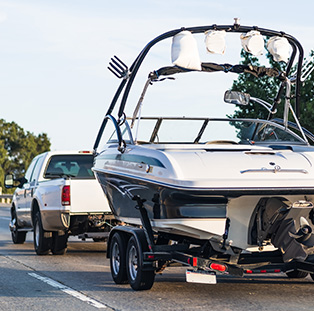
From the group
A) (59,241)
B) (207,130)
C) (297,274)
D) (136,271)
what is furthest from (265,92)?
(136,271)

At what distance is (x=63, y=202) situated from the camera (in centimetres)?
1382

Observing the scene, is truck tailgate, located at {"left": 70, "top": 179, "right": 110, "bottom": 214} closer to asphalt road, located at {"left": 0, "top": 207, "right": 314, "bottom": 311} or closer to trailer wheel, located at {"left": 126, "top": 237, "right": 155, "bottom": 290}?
asphalt road, located at {"left": 0, "top": 207, "right": 314, "bottom": 311}

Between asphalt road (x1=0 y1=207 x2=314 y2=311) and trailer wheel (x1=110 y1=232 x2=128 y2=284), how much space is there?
123mm

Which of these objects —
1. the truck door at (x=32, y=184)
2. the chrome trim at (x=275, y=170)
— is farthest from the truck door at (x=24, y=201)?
the chrome trim at (x=275, y=170)

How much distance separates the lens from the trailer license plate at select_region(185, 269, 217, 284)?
868cm

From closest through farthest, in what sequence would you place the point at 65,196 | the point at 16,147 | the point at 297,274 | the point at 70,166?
the point at 297,274 → the point at 65,196 → the point at 70,166 → the point at 16,147

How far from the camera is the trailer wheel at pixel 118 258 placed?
10.1 meters

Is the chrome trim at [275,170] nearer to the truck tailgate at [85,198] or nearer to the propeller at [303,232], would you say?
the propeller at [303,232]

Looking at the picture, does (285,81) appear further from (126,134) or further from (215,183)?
(215,183)

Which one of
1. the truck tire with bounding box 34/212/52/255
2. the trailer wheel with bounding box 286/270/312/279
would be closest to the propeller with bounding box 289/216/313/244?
the trailer wheel with bounding box 286/270/312/279

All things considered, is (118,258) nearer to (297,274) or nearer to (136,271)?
(136,271)

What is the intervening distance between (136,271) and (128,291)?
26 cm

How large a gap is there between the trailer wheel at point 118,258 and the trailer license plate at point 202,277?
5.04 ft

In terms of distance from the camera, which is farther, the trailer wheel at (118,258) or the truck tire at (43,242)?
the truck tire at (43,242)
